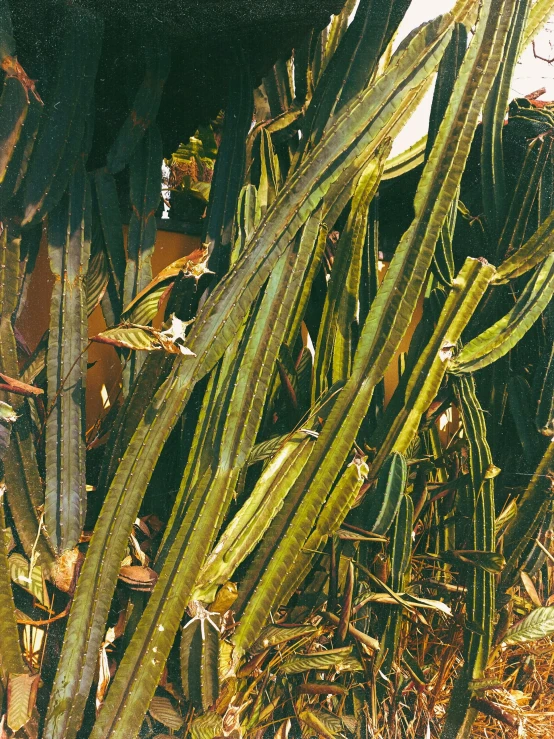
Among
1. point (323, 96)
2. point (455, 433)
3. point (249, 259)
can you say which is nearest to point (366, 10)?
point (323, 96)

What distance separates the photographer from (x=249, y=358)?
1.55 metres

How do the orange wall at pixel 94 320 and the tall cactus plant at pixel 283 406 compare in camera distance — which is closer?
the tall cactus plant at pixel 283 406

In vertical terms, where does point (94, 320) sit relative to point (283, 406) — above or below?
above

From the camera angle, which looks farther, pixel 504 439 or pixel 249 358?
pixel 504 439

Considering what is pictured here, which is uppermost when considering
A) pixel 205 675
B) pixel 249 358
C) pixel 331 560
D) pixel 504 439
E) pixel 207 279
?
pixel 207 279

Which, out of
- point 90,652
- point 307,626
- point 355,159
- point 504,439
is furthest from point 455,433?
point 90,652

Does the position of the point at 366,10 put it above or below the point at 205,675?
above

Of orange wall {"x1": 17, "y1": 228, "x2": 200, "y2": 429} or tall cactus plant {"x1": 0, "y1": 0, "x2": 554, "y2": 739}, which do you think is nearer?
tall cactus plant {"x1": 0, "y1": 0, "x2": 554, "y2": 739}

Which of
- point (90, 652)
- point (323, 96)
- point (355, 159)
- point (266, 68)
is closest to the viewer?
point (90, 652)

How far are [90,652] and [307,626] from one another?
0.52 metres

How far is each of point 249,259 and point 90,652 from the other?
935 mm

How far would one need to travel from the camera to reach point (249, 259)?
5.09ft

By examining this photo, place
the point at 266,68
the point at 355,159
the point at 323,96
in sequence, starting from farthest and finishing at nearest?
the point at 266,68 < the point at 323,96 < the point at 355,159

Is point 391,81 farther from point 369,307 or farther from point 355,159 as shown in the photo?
point 369,307
